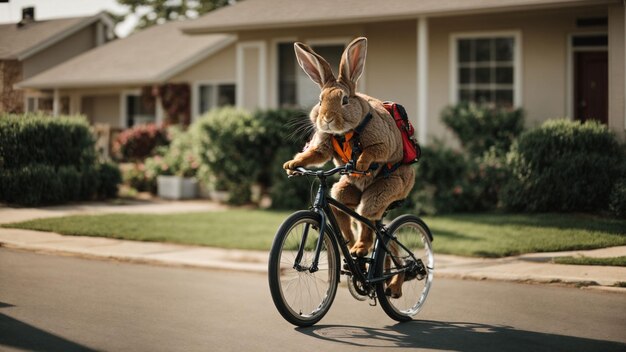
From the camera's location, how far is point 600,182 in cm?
1150

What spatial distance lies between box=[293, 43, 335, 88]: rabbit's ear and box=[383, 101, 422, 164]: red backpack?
0.77 m

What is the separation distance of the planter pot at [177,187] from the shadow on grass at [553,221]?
7.04m

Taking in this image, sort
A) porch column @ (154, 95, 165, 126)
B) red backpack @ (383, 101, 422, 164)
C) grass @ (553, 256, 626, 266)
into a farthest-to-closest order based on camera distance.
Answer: porch column @ (154, 95, 165, 126), grass @ (553, 256, 626, 266), red backpack @ (383, 101, 422, 164)

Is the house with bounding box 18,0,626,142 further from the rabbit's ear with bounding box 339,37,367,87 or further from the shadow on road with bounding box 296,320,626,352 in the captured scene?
the rabbit's ear with bounding box 339,37,367,87

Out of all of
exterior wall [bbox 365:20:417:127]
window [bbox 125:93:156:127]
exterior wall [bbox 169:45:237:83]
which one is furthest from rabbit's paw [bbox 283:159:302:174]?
window [bbox 125:93:156:127]

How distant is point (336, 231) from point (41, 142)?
4186mm

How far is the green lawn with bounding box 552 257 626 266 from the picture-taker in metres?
8.48

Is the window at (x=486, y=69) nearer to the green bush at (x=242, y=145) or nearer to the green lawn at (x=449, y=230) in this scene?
the green bush at (x=242, y=145)

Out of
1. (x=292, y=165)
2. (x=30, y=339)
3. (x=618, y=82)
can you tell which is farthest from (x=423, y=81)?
(x=30, y=339)

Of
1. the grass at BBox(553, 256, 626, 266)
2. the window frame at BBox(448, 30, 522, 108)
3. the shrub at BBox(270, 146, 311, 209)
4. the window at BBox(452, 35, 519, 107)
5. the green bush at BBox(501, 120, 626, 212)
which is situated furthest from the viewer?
the window at BBox(452, 35, 519, 107)

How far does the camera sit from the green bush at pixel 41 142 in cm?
690

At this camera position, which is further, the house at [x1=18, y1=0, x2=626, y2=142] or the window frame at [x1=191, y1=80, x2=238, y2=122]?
the window frame at [x1=191, y1=80, x2=238, y2=122]

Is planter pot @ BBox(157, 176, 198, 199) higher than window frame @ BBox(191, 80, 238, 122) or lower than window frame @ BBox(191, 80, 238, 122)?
lower

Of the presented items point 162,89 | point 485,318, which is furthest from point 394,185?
point 162,89
